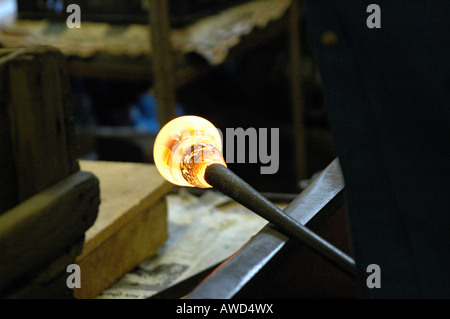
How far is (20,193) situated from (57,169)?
122 millimetres

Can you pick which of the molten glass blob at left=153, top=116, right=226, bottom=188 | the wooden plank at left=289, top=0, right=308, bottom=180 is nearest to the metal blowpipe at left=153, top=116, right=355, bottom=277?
the molten glass blob at left=153, top=116, right=226, bottom=188

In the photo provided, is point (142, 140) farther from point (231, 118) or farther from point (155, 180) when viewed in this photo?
point (155, 180)

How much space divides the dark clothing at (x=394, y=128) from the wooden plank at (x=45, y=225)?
2.55 ft

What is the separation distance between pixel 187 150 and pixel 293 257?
0.36 metres

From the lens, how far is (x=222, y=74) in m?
6.39

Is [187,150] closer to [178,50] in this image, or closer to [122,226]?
[122,226]

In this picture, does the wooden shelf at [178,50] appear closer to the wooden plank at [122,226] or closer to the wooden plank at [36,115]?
the wooden plank at [122,226]

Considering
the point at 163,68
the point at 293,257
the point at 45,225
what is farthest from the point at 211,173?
the point at 163,68

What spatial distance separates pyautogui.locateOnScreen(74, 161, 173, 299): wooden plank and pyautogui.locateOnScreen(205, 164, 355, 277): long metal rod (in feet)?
2.81

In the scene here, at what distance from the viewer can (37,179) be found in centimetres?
142

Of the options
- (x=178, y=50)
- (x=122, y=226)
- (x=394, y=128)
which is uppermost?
(x=178, y=50)

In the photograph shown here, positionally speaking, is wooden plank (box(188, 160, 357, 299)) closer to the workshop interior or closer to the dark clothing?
the workshop interior

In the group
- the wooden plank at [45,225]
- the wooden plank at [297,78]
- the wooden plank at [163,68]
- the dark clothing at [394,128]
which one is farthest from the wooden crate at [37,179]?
the wooden plank at [297,78]

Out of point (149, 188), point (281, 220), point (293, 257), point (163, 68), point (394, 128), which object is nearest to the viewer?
point (394, 128)
